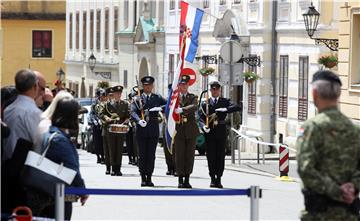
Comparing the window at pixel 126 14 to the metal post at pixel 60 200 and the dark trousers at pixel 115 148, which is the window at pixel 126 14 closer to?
the dark trousers at pixel 115 148

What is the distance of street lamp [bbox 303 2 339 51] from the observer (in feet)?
95.4

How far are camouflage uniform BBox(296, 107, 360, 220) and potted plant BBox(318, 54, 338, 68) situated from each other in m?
21.3

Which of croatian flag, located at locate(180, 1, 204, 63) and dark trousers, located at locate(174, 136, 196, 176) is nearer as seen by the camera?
dark trousers, located at locate(174, 136, 196, 176)

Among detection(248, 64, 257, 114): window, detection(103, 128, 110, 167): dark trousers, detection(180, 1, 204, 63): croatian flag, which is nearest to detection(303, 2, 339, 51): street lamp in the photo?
detection(180, 1, 204, 63): croatian flag

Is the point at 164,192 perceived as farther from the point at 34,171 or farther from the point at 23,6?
the point at 23,6

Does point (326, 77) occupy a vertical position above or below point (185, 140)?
above

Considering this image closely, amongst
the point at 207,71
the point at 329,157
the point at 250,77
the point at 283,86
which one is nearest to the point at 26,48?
the point at 207,71

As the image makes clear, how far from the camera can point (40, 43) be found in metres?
73.4

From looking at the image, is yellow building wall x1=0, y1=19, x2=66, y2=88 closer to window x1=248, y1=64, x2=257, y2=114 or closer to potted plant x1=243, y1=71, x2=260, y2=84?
window x1=248, y1=64, x2=257, y2=114

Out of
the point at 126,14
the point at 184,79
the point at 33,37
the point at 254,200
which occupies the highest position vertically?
the point at 126,14

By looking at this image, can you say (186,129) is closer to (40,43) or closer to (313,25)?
(313,25)

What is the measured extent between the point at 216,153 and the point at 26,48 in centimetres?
5311

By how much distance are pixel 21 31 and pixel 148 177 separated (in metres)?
52.5

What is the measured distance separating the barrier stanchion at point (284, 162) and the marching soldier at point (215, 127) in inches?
102
